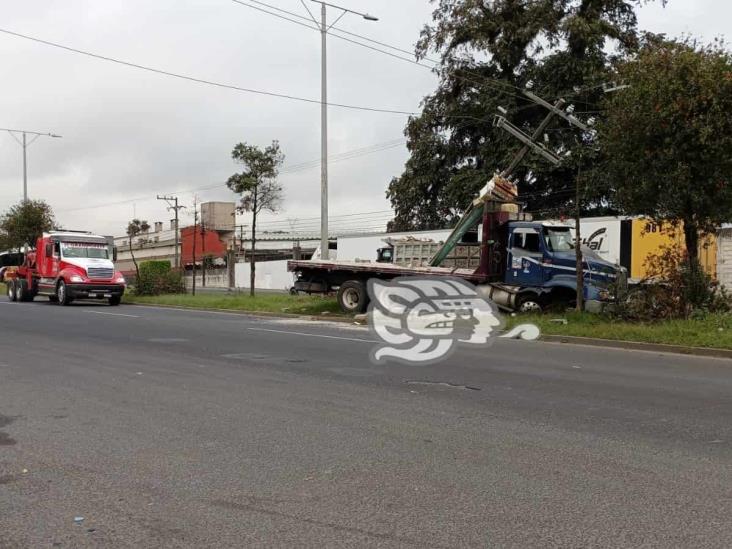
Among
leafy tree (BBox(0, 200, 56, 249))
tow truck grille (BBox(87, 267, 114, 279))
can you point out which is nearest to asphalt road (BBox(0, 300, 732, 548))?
tow truck grille (BBox(87, 267, 114, 279))

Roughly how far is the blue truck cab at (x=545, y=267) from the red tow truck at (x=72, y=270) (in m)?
15.5

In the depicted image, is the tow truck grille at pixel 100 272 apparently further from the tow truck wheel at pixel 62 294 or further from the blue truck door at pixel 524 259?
the blue truck door at pixel 524 259

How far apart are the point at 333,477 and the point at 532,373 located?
221 inches

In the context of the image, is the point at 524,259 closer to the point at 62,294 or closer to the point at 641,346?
the point at 641,346

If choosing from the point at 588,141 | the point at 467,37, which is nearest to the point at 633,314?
the point at 588,141

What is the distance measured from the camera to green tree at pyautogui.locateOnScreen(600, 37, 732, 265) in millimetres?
13297

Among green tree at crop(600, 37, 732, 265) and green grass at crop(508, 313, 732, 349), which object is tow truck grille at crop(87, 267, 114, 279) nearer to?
green grass at crop(508, 313, 732, 349)

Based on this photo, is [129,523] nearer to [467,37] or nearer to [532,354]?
[532,354]

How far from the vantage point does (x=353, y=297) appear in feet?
68.4

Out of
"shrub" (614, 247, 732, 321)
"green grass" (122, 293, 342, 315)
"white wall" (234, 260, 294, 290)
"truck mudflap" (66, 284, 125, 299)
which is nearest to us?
"shrub" (614, 247, 732, 321)

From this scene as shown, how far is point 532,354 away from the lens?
483 inches

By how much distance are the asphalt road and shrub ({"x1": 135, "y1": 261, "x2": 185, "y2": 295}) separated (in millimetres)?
20207

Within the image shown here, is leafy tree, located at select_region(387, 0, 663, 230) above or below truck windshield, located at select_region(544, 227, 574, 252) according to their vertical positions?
above

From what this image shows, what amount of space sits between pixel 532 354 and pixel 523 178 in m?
27.5
